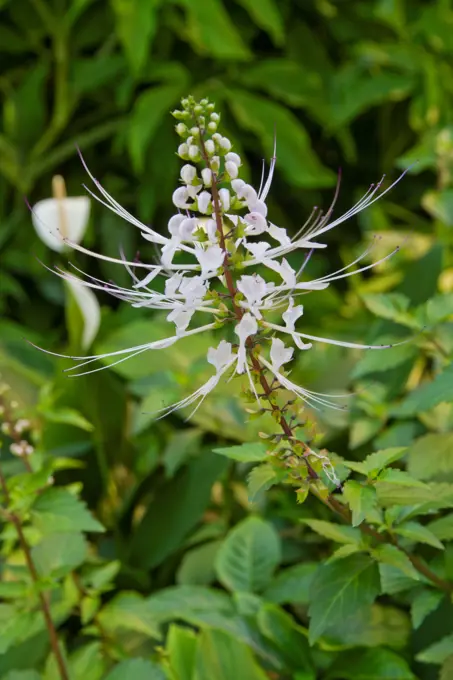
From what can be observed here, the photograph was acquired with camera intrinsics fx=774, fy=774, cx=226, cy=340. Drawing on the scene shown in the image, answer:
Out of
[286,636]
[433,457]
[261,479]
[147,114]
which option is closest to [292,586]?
[286,636]

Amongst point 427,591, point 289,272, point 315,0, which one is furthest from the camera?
point 315,0

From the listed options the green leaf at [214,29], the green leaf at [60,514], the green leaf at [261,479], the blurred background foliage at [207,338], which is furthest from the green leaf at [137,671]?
the green leaf at [214,29]

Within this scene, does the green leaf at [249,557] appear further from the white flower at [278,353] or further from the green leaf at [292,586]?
the white flower at [278,353]

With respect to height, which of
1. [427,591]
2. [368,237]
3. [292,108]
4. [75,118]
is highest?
[75,118]

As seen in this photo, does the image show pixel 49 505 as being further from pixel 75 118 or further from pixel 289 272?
pixel 75 118

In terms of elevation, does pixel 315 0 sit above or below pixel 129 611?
→ above

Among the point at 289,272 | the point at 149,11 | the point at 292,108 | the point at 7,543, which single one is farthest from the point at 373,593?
the point at 292,108

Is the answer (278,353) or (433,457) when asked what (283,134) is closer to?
(433,457)
